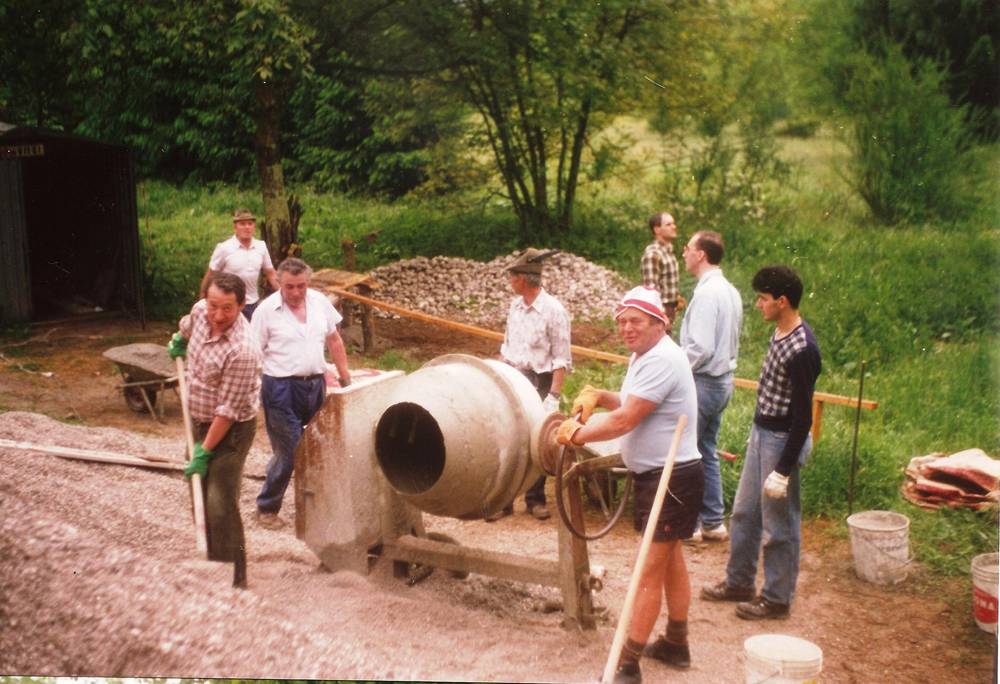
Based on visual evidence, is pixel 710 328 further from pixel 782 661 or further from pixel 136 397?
pixel 136 397

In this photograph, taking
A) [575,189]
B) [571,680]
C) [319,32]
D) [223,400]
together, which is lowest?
[571,680]

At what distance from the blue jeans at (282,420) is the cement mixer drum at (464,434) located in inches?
29.5

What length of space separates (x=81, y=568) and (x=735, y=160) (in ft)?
9.82

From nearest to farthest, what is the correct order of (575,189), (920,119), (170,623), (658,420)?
(658,420) → (170,623) → (920,119) → (575,189)

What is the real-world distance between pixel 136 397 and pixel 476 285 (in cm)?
164

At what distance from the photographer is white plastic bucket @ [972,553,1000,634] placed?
388 centimetres

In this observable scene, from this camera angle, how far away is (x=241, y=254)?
494cm

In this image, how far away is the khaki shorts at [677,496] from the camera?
12.1ft

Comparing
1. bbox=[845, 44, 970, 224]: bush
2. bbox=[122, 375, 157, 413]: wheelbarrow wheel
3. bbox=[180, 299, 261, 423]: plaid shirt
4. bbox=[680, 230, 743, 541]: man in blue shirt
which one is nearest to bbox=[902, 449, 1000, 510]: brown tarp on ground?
bbox=[680, 230, 743, 541]: man in blue shirt

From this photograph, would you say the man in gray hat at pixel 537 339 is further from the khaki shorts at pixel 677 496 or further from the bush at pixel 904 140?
the bush at pixel 904 140

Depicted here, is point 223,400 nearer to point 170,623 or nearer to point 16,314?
point 170,623

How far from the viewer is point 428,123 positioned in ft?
15.0

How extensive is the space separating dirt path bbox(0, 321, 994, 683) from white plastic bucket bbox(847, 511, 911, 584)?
54mm

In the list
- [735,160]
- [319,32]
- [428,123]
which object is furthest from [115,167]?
[735,160]
